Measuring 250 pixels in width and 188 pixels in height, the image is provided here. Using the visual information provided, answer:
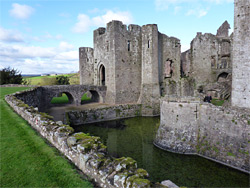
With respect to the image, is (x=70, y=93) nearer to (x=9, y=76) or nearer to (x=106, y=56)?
(x=106, y=56)

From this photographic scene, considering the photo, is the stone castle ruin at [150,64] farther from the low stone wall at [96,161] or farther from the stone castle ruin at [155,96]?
the low stone wall at [96,161]

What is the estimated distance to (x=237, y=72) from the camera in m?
9.80

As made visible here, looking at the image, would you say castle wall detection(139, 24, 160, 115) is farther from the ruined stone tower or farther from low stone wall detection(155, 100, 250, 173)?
low stone wall detection(155, 100, 250, 173)

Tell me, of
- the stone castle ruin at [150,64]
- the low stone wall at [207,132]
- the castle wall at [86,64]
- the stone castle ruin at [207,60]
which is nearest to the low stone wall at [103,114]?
the stone castle ruin at [150,64]

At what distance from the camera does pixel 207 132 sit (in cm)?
948

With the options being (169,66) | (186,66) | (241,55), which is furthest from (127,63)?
(241,55)

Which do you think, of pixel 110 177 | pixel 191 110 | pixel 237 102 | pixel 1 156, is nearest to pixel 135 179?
pixel 110 177

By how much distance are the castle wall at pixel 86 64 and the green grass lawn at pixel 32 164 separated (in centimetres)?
1983

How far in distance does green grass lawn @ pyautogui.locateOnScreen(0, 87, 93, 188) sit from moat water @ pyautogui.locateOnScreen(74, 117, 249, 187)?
495cm

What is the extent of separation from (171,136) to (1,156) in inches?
333

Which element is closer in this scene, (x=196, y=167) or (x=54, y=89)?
(x=196, y=167)

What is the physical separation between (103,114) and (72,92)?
4.45 m

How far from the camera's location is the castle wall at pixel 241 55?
370 inches

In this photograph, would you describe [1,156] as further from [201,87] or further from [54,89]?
[201,87]
